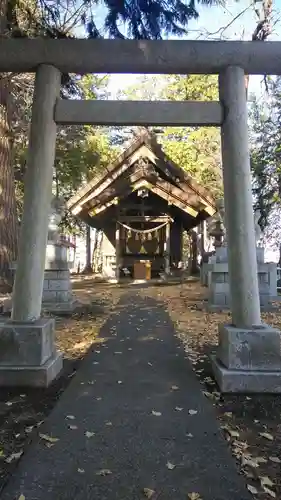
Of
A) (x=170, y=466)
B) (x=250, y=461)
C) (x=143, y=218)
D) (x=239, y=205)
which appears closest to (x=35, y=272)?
(x=239, y=205)

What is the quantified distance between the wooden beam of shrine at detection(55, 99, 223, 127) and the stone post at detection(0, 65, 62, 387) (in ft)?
0.78

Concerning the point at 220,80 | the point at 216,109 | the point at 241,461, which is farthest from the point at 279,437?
the point at 220,80

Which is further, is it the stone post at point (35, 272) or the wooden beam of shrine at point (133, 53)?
the wooden beam of shrine at point (133, 53)

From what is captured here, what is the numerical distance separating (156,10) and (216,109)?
1.45 meters

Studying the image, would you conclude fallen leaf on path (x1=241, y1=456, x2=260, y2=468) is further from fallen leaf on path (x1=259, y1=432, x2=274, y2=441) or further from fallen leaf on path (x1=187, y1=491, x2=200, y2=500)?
fallen leaf on path (x1=187, y1=491, x2=200, y2=500)

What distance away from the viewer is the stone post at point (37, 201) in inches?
182

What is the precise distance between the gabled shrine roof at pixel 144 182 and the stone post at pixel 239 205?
1069cm

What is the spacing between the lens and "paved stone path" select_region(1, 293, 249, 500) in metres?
2.50

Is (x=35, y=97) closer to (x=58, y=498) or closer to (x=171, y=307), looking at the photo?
(x=58, y=498)

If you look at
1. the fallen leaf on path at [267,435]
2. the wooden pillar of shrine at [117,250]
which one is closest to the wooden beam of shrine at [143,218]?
the wooden pillar of shrine at [117,250]

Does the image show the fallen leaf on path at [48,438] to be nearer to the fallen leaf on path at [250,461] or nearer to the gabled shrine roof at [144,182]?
the fallen leaf on path at [250,461]

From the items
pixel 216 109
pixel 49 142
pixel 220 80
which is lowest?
pixel 49 142

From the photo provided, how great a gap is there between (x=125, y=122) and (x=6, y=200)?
6170 millimetres

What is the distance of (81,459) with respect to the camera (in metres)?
2.84
